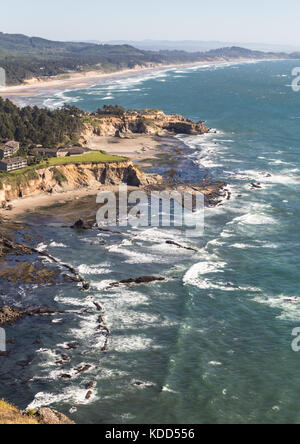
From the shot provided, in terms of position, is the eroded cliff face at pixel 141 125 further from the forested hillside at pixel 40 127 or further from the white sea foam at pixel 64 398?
the white sea foam at pixel 64 398

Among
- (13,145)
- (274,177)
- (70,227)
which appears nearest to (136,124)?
(274,177)

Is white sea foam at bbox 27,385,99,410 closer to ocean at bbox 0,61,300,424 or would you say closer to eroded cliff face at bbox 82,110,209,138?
ocean at bbox 0,61,300,424

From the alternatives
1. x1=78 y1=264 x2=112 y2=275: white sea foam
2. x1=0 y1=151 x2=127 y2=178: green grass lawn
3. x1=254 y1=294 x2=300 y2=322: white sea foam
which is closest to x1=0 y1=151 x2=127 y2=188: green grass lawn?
x1=0 y1=151 x2=127 y2=178: green grass lawn

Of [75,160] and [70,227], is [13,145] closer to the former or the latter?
[75,160]

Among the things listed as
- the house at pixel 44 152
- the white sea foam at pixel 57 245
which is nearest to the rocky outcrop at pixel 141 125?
the house at pixel 44 152
